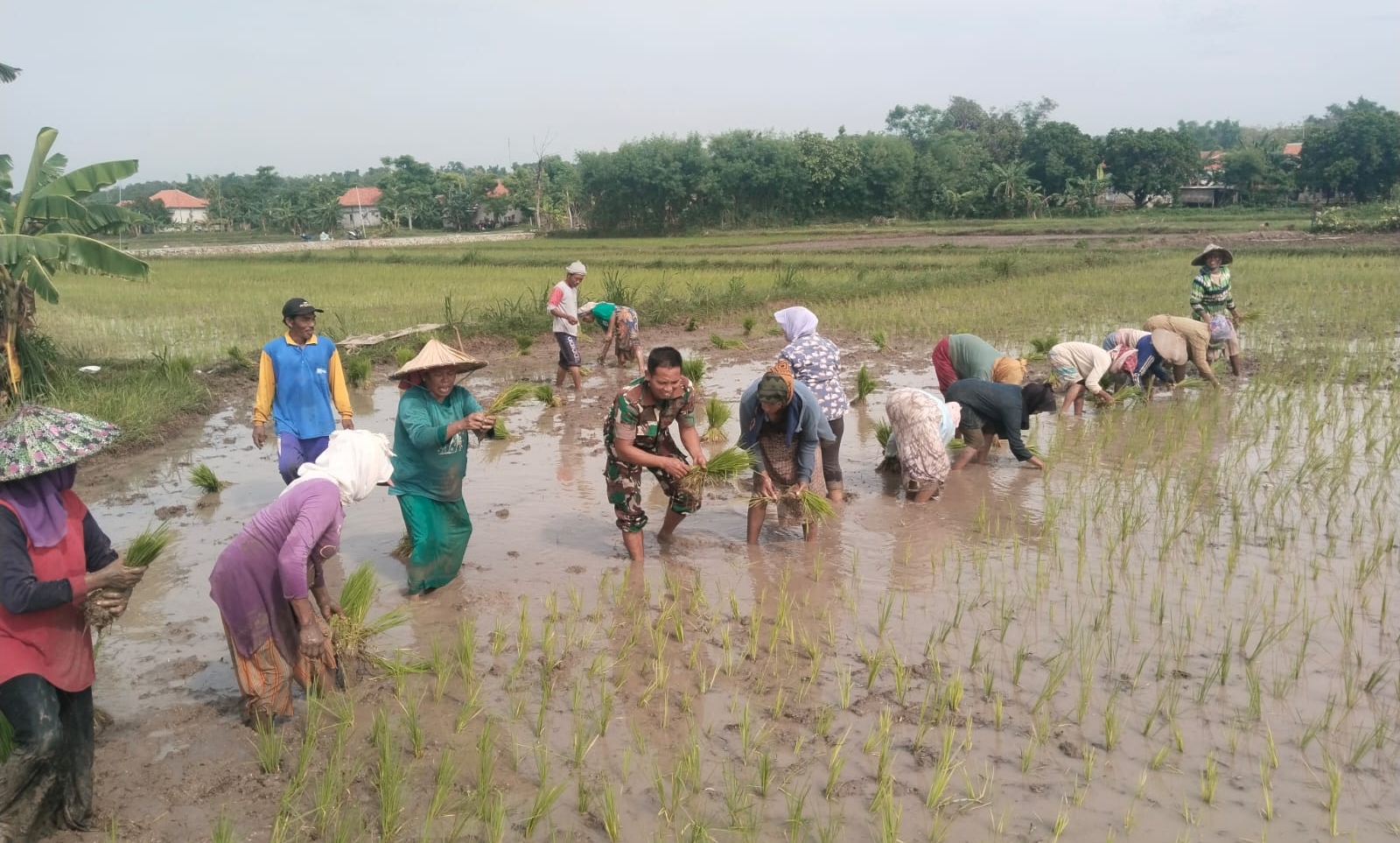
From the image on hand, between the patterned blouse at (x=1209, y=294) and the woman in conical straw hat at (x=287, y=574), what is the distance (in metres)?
8.56

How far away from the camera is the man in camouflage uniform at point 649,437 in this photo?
465cm

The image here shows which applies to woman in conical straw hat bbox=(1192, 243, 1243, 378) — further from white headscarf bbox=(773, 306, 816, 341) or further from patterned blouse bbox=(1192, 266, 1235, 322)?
white headscarf bbox=(773, 306, 816, 341)

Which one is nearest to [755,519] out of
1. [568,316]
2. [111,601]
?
[111,601]

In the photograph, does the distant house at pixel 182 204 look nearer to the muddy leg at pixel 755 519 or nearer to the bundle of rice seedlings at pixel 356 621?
the muddy leg at pixel 755 519

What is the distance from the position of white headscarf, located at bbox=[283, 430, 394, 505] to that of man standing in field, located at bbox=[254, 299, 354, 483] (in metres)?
1.84

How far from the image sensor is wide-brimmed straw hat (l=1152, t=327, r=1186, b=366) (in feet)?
28.2

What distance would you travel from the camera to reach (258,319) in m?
15.3

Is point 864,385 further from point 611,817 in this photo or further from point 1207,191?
point 1207,191

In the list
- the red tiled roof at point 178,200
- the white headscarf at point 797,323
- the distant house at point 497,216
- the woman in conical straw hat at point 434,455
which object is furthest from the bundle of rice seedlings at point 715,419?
the red tiled roof at point 178,200

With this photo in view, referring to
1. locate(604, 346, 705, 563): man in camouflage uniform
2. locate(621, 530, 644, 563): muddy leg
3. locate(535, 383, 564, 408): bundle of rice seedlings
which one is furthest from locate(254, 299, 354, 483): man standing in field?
locate(535, 383, 564, 408): bundle of rice seedlings

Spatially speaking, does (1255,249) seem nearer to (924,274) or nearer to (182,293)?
(924,274)

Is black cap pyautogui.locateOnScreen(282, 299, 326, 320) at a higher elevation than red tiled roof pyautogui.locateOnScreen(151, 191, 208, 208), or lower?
lower

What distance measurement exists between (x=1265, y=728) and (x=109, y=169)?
9.94m

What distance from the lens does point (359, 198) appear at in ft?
232
